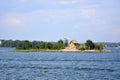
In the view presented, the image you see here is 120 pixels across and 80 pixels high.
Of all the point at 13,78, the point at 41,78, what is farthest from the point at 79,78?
the point at 13,78

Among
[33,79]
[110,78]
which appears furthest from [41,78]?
[110,78]

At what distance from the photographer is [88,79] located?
1989 inches

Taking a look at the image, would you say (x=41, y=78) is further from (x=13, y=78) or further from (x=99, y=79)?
(x=99, y=79)

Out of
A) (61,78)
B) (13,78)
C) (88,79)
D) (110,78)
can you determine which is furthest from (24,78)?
(110,78)

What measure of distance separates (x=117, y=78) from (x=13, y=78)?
1479cm

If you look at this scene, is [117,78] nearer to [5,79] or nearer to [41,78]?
[41,78]

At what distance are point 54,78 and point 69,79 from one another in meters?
2.46

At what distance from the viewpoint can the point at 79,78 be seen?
51.5 m

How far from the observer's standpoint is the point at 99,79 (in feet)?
166

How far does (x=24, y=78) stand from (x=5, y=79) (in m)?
2.84

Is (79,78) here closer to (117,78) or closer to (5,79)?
(117,78)

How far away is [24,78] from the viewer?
50469mm

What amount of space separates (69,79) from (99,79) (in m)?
4.30

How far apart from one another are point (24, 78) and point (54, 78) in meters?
4.20
